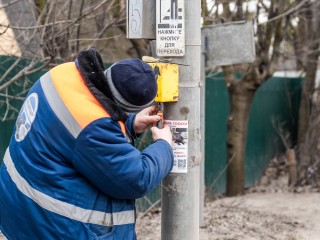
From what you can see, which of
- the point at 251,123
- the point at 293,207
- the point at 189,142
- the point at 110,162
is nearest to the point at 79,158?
the point at 110,162

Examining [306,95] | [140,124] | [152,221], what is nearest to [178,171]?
[140,124]

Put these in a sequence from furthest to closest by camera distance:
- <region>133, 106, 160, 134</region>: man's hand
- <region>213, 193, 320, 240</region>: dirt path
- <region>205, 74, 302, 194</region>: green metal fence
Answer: <region>205, 74, 302, 194</region>: green metal fence
<region>213, 193, 320, 240</region>: dirt path
<region>133, 106, 160, 134</region>: man's hand

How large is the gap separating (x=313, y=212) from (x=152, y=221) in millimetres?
2334

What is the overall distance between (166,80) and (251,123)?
9028mm

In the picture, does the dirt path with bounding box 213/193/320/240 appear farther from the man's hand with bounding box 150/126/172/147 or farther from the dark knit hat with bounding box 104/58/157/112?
the dark knit hat with bounding box 104/58/157/112

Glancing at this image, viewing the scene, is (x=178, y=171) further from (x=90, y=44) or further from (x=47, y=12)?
(x=90, y=44)

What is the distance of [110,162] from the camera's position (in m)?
2.65

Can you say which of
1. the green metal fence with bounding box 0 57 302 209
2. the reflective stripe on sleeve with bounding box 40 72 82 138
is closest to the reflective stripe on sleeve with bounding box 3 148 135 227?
the reflective stripe on sleeve with bounding box 40 72 82 138

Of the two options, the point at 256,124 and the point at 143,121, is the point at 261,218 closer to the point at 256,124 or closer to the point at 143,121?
the point at 143,121

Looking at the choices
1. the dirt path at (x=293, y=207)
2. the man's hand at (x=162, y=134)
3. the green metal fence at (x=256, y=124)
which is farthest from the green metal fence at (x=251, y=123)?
the man's hand at (x=162, y=134)

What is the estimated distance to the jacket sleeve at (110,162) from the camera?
2.65m

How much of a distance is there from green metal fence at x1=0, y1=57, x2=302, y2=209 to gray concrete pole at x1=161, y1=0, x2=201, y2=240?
3.65 metres

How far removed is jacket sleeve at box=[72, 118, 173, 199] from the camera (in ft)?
8.70

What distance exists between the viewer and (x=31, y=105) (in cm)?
285
